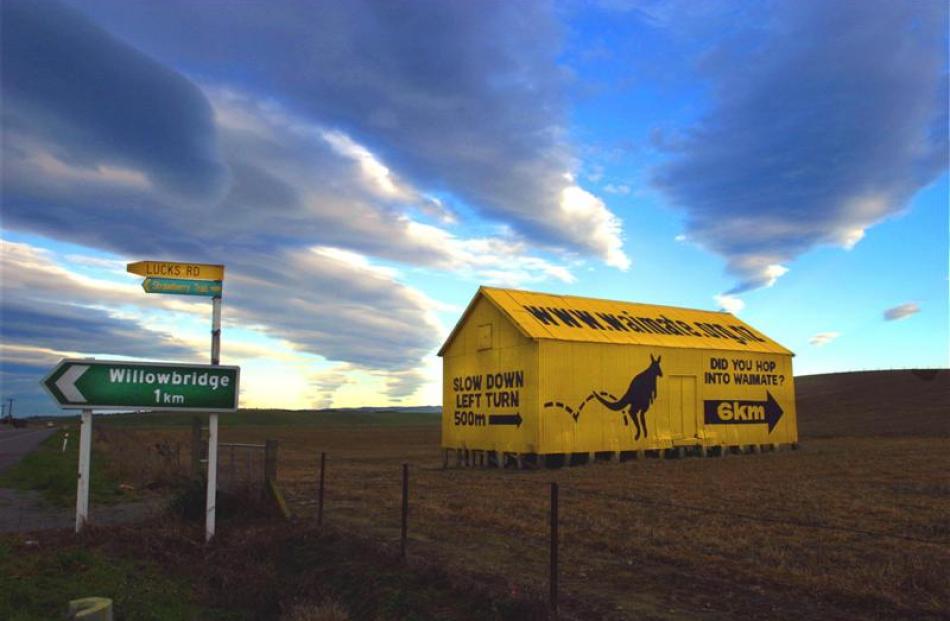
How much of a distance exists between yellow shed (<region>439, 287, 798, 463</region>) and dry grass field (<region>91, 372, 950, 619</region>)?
3.07m

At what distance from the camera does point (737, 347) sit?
3306cm

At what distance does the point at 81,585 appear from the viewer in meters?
8.34

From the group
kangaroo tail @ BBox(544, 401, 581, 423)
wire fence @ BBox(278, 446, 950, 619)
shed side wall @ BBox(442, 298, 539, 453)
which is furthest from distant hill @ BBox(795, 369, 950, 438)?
wire fence @ BBox(278, 446, 950, 619)

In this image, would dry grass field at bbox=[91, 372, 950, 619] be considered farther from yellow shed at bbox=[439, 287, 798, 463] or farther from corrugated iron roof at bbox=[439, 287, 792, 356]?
corrugated iron roof at bbox=[439, 287, 792, 356]

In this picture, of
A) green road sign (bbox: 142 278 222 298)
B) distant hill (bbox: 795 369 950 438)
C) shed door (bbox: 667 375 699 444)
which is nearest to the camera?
green road sign (bbox: 142 278 222 298)

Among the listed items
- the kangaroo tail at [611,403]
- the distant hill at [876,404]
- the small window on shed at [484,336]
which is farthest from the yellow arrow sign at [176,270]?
the distant hill at [876,404]

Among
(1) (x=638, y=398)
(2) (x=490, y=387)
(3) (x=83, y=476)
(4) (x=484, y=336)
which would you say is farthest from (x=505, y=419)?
(3) (x=83, y=476)

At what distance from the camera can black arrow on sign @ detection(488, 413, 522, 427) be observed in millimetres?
26750

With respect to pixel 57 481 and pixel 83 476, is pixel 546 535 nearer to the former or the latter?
pixel 83 476

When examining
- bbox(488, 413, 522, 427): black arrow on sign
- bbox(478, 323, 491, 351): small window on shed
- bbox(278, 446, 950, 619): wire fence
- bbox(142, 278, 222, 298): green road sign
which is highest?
bbox(478, 323, 491, 351): small window on shed

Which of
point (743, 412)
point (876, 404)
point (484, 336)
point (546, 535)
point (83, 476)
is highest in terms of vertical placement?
point (484, 336)

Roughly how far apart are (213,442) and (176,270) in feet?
9.84

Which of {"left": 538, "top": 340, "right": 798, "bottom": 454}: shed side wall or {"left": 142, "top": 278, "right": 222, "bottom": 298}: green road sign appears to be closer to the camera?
{"left": 142, "top": 278, "right": 222, "bottom": 298}: green road sign

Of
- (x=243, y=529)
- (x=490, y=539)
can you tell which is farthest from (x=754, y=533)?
(x=243, y=529)
